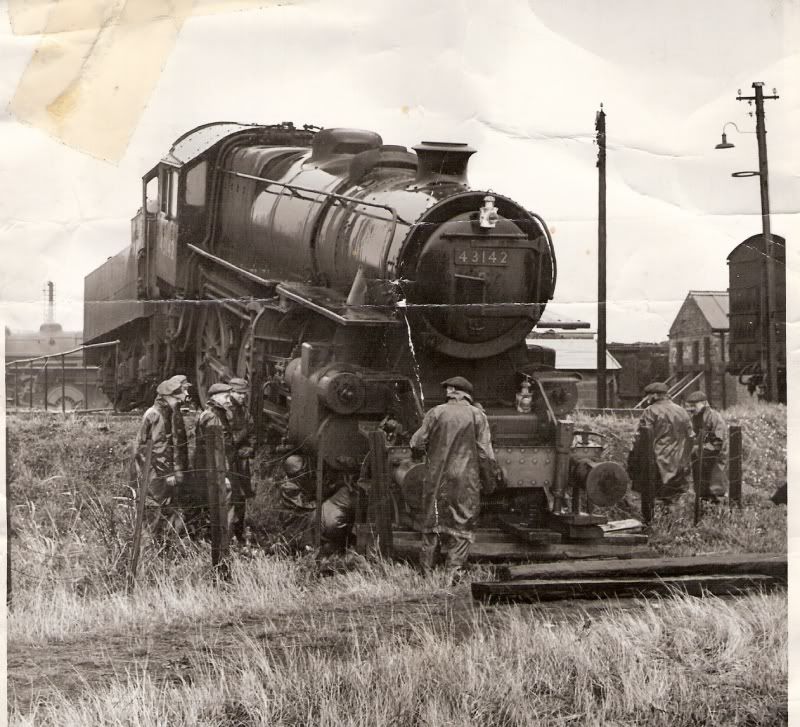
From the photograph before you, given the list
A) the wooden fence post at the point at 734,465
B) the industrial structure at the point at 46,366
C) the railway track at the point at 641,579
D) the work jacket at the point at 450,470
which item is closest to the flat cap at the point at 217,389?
the industrial structure at the point at 46,366

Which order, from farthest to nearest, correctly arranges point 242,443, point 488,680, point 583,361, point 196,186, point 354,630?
1. point 196,186
2. point 242,443
3. point 583,361
4. point 354,630
5. point 488,680

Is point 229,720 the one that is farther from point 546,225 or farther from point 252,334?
point 546,225

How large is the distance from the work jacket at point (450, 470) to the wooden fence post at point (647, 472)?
573mm

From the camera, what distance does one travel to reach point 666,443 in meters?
3.75

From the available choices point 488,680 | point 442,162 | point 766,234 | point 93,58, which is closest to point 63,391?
point 93,58

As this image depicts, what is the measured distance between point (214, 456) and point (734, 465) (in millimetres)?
1822

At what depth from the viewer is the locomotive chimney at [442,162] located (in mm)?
3705

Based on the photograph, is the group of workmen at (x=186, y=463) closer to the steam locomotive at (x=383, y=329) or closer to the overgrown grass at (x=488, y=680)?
the steam locomotive at (x=383, y=329)

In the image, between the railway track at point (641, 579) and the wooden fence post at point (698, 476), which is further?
the wooden fence post at point (698, 476)

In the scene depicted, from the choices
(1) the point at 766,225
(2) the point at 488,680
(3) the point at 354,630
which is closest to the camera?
(2) the point at 488,680

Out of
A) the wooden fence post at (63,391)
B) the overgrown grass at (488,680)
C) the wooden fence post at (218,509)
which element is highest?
the wooden fence post at (63,391)

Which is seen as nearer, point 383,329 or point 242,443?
point 383,329

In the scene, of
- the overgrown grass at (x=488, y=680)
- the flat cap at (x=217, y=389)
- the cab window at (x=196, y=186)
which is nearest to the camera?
the overgrown grass at (x=488, y=680)

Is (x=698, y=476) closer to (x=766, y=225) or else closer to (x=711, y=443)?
(x=711, y=443)
